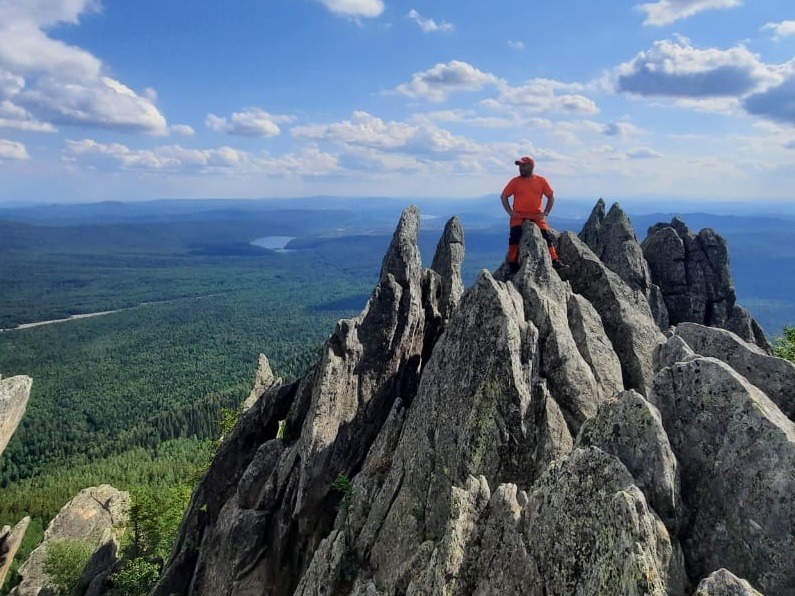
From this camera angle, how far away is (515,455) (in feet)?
58.6

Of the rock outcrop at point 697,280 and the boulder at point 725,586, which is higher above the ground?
the rock outcrop at point 697,280

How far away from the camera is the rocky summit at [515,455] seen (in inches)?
465

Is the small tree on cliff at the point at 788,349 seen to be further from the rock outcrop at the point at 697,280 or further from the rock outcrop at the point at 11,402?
the rock outcrop at the point at 11,402

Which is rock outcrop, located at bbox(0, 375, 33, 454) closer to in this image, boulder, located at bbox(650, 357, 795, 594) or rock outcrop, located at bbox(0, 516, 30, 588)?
rock outcrop, located at bbox(0, 516, 30, 588)

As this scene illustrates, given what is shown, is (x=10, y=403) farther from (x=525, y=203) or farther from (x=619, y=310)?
(x=619, y=310)

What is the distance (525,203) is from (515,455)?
1598 centimetres

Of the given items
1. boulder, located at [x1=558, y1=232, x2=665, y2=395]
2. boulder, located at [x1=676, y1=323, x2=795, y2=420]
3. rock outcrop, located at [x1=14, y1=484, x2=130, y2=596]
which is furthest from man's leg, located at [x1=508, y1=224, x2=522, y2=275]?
rock outcrop, located at [x1=14, y1=484, x2=130, y2=596]

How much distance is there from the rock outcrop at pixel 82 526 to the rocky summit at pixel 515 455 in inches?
1281

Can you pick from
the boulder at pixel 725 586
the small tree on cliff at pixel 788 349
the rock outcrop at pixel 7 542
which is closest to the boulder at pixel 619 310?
the small tree on cliff at pixel 788 349

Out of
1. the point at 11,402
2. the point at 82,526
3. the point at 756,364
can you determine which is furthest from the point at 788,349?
the point at 82,526

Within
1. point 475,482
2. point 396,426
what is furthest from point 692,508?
point 396,426

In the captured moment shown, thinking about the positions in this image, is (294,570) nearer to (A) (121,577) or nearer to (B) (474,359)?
(B) (474,359)

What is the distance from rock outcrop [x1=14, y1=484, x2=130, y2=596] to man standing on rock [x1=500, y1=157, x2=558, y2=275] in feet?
147

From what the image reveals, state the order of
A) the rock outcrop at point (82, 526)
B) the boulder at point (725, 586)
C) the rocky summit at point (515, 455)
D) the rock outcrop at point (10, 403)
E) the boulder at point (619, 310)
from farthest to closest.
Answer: the rock outcrop at point (82, 526), the rock outcrop at point (10, 403), the boulder at point (619, 310), the rocky summit at point (515, 455), the boulder at point (725, 586)
